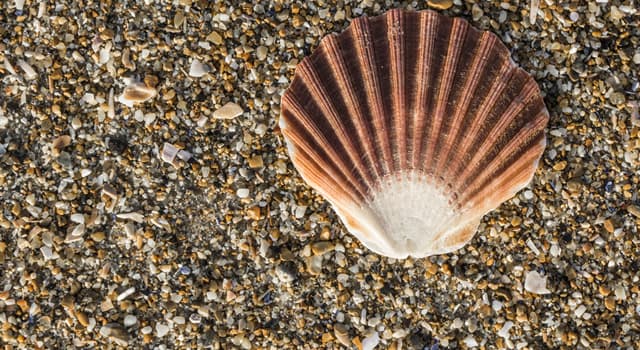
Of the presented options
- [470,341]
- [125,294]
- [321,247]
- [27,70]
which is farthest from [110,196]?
[470,341]

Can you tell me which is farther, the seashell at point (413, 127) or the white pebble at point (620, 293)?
the white pebble at point (620, 293)

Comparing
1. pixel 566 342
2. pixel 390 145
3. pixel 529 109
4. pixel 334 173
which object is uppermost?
pixel 529 109

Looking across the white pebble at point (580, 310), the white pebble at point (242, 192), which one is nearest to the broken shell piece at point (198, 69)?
the white pebble at point (242, 192)

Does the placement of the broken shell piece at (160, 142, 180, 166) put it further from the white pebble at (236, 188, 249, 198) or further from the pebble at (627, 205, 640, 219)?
the pebble at (627, 205, 640, 219)

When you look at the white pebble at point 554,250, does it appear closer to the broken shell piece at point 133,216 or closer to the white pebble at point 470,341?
the white pebble at point 470,341

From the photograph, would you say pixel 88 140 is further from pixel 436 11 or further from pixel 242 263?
pixel 436 11

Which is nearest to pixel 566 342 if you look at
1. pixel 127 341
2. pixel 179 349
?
pixel 179 349

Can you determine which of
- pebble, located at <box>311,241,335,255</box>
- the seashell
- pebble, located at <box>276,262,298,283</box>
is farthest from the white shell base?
pebble, located at <box>276,262,298,283</box>
